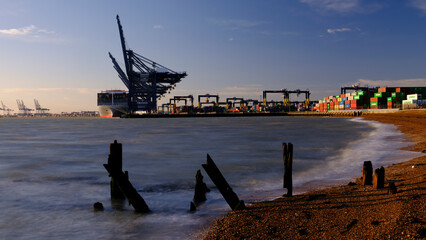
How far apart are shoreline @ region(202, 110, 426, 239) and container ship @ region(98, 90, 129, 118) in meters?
146

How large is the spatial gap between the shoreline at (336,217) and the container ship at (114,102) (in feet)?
479

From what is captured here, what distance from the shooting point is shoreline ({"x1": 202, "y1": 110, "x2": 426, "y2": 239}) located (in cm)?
567

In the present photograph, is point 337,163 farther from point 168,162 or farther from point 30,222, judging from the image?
point 30,222

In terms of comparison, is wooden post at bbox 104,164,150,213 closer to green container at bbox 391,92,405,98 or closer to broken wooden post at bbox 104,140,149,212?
broken wooden post at bbox 104,140,149,212

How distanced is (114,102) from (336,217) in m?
151

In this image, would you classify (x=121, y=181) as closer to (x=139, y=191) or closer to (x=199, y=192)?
(x=199, y=192)

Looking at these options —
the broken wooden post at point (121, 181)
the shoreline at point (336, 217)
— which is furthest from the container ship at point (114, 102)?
the shoreline at point (336, 217)

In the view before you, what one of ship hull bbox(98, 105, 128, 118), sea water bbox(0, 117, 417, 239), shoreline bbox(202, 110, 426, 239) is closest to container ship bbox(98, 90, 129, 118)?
ship hull bbox(98, 105, 128, 118)

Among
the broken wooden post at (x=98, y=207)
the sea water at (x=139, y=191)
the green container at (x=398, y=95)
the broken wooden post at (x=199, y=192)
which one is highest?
the green container at (x=398, y=95)

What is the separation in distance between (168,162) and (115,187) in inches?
346

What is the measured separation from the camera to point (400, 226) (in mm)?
5570

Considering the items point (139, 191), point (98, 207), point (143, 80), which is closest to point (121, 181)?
point (98, 207)

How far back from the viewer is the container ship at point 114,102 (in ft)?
490

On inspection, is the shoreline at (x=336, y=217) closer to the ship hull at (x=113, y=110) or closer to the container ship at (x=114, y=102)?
the container ship at (x=114, y=102)
